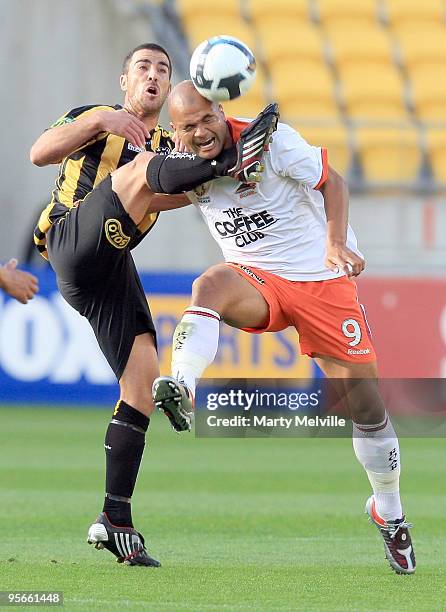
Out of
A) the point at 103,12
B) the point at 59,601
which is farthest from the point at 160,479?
the point at 103,12

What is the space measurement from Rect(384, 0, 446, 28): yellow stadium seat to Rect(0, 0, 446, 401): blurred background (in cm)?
2

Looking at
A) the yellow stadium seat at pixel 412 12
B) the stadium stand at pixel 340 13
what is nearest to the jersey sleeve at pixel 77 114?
the stadium stand at pixel 340 13

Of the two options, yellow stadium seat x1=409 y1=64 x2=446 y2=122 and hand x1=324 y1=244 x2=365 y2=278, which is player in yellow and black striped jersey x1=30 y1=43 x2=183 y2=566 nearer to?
hand x1=324 y1=244 x2=365 y2=278

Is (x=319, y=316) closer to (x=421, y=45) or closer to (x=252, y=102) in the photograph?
(x=252, y=102)

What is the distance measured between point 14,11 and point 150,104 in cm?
1193

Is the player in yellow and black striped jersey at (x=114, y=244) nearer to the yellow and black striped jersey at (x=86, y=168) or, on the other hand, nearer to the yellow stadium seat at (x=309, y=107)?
the yellow and black striped jersey at (x=86, y=168)

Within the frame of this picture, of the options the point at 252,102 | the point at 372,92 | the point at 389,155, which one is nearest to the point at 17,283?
the point at 389,155

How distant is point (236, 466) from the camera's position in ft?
36.2

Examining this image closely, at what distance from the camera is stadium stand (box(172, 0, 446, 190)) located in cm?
1582

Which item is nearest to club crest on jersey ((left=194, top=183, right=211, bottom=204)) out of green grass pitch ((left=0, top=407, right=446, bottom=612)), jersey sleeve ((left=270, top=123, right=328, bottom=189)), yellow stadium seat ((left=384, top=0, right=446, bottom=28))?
jersey sleeve ((left=270, top=123, right=328, bottom=189))

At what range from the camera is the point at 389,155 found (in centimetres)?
1557

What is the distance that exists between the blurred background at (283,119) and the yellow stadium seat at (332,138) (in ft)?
0.07

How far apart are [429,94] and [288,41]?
2.16 metres

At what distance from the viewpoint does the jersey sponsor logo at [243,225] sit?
6.19 meters
